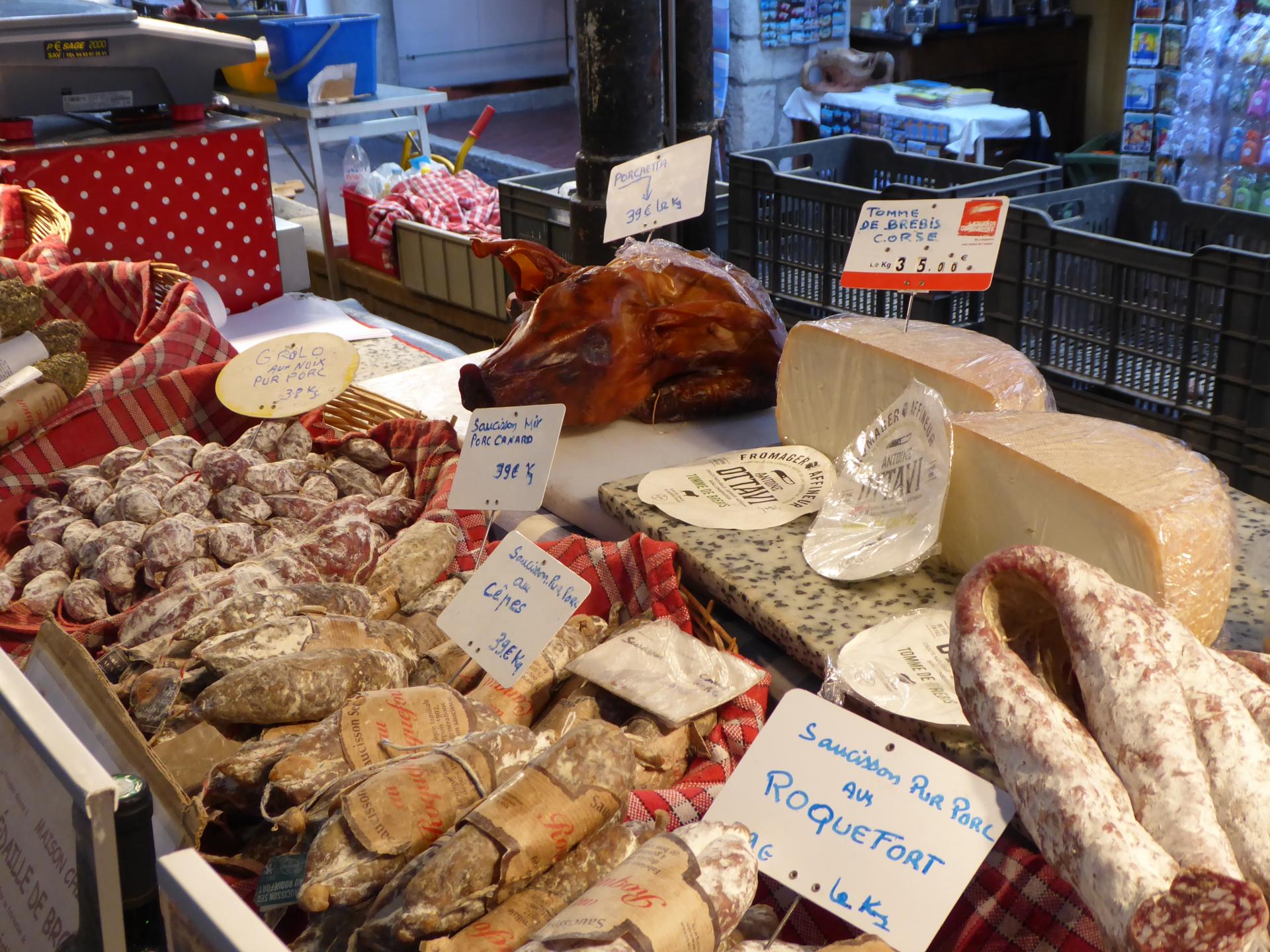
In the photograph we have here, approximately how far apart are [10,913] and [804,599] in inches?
34.9

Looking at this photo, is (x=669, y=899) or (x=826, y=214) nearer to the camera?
(x=669, y=899)

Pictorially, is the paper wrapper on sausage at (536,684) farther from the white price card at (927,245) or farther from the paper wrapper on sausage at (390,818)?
the white price card at (927,245)

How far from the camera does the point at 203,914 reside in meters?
0.63

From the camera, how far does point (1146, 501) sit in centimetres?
117

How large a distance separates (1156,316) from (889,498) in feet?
2.65

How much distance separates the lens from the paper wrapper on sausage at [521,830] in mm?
926

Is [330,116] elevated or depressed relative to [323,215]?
elevated

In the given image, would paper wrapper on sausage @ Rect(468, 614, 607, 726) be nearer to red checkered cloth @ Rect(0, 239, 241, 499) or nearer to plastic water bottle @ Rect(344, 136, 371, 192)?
red checkered cloth @ Rect(0, 239, 241, 499)

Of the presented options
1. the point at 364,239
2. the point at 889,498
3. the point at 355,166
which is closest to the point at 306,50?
the point at 355,166

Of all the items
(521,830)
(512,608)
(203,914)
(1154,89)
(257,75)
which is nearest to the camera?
(203,914)

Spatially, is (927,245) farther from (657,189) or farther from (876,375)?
(657,189)

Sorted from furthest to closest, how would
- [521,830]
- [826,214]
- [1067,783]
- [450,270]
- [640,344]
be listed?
1. [450,270]
2. [826,214]
3. [640,344]
4. [521,830]
5. [1067,783]

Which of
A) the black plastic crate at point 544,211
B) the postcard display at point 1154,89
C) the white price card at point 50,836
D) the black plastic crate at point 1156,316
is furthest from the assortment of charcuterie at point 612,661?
the postcard display at point 1154,89

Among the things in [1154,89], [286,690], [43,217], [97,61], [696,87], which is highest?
[97,61]
